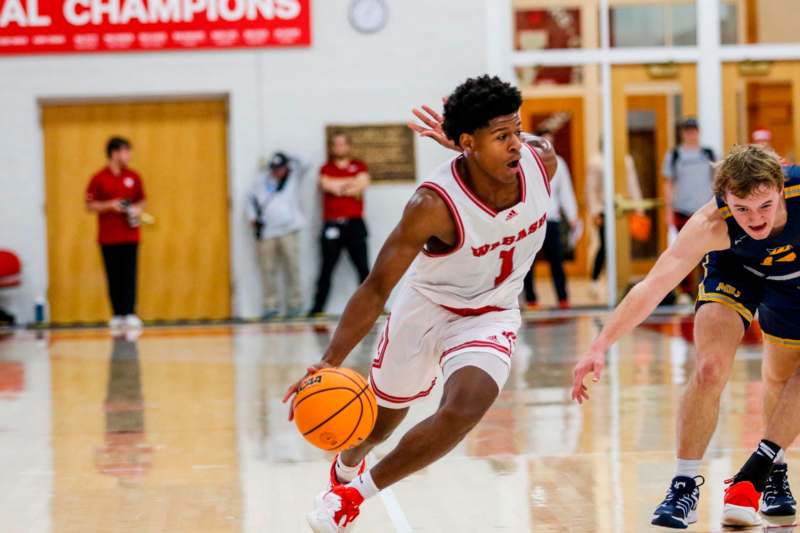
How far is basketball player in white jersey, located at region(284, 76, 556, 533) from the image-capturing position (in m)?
4.53

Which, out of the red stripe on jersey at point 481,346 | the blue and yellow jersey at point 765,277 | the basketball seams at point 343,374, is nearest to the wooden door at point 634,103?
the blue and yellow jersey at point 765,277

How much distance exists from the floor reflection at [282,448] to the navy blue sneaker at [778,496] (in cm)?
20

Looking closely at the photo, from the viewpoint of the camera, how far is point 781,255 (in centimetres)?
482

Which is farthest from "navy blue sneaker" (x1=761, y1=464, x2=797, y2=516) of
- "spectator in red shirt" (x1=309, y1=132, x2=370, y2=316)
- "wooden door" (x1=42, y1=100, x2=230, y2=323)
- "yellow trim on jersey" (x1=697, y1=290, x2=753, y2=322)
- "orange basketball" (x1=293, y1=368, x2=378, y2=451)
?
"wooden door" (x1=42, y1=100, x2=230, y2=323)

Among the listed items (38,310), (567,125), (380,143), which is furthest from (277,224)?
(567,125)

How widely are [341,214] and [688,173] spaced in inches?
147

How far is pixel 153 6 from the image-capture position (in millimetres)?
15102

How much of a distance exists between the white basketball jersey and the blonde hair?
2.15ft

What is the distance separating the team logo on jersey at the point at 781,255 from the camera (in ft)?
15.7

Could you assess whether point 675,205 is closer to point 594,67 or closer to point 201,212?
point 594,67

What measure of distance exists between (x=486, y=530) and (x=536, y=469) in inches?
47.3

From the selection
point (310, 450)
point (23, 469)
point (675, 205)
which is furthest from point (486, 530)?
point (675, 205)

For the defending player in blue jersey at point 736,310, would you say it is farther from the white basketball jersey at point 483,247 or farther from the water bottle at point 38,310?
the water bottle at point 38,310

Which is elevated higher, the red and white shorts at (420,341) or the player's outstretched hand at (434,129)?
the player's outstretched hand at (434,129)
